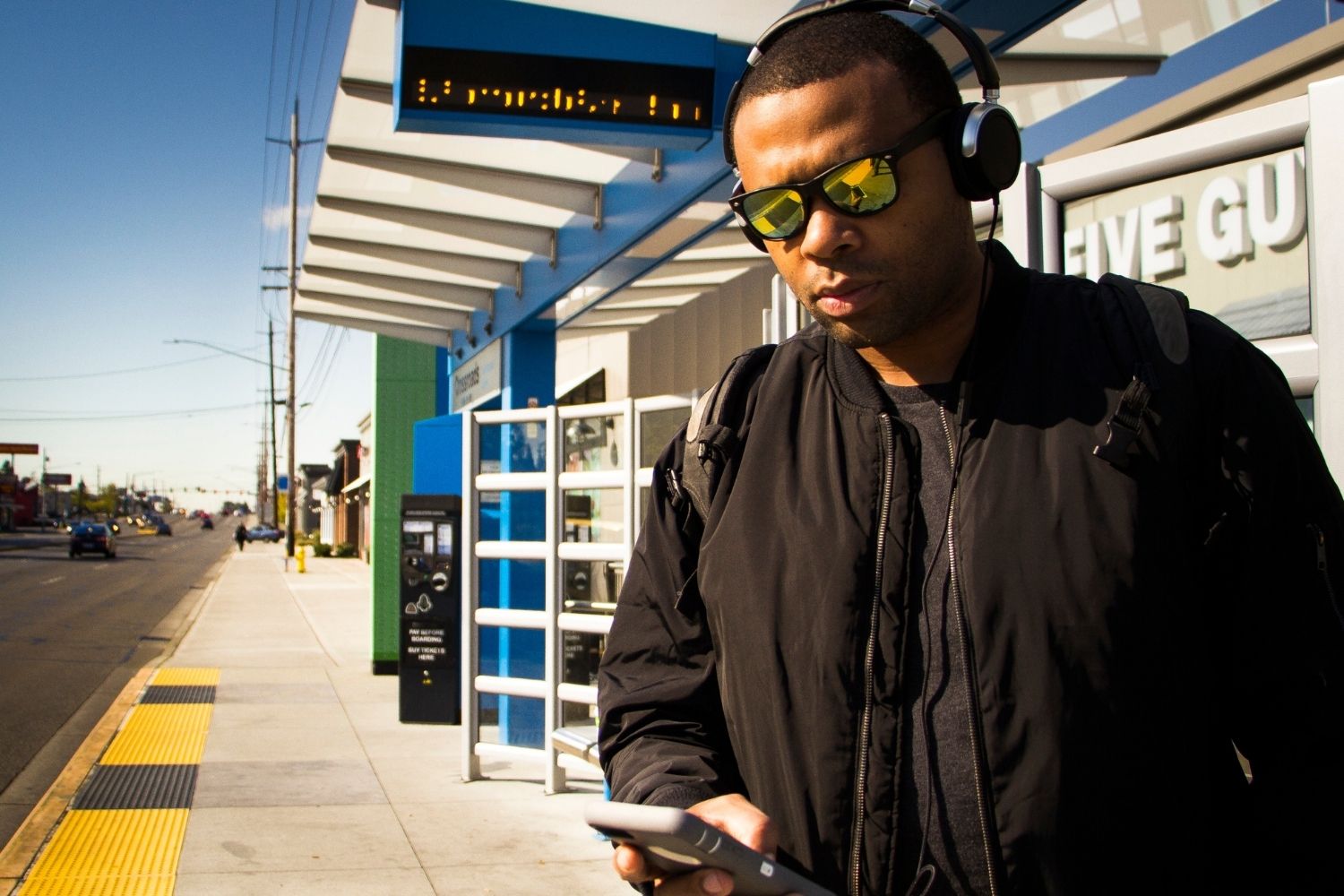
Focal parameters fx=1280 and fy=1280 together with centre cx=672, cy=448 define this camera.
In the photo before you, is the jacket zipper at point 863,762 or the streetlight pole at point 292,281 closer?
the jacket zipper at point 863,762

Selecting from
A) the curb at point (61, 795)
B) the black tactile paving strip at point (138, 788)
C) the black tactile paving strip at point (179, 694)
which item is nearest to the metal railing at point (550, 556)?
the black tactile paving strip at point (138, 788)

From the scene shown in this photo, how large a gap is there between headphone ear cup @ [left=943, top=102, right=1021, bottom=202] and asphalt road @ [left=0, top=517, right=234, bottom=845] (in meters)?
6.41

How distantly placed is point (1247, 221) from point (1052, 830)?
1.51 meters

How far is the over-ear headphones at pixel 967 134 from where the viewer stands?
1.66 m

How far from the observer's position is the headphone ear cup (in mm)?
1657

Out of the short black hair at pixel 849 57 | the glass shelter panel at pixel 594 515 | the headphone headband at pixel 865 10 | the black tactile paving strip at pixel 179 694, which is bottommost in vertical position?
the black tactile paving strip at pixel 179 694

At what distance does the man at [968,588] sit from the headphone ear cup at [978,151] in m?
0.02

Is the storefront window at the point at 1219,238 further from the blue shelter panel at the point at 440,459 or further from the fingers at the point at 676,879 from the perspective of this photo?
the blue shelter panel at the point at 440,459

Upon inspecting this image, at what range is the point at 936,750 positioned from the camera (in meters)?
1.44

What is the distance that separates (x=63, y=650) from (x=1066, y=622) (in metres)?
16.5

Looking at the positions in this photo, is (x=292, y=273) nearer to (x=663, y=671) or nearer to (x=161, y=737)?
(x=161, y=737)

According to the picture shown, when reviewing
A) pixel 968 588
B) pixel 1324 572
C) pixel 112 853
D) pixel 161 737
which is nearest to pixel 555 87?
pixel 112 853

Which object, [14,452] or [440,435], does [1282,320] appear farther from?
[14,452]

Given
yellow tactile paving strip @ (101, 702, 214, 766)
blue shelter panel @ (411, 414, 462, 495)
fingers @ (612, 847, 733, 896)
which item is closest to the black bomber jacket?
fingers @ (612, 847, 733, 896)
